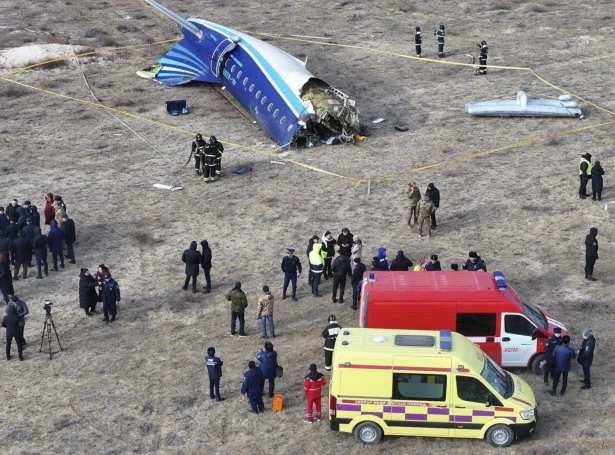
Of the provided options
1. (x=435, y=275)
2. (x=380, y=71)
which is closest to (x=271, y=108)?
(x=380, y=71)

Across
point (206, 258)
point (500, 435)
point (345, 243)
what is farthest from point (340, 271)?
point (500, 435)

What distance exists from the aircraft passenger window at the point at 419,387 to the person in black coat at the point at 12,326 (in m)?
9.70

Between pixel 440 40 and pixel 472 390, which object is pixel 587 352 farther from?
pixel 440 40

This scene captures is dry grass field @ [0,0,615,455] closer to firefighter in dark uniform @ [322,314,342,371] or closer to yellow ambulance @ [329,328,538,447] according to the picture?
yellow ambulance @ [329,328,538,447]

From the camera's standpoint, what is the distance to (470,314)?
2303 cm

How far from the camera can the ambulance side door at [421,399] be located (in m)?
20.3

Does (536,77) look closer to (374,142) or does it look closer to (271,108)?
(374,142)

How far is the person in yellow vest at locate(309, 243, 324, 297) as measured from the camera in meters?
27.4

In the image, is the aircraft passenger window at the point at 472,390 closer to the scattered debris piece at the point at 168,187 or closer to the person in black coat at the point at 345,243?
the person in black coat at the point at 345,243

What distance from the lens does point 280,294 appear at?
2789cm

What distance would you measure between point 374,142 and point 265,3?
69.3 ft

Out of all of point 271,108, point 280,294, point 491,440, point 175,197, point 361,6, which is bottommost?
point 491,440

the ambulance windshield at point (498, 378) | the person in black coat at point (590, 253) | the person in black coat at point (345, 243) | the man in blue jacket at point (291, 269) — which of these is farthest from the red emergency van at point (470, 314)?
the person in black coat at point (590, 253)

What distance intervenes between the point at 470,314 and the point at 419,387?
3279 millimetres
